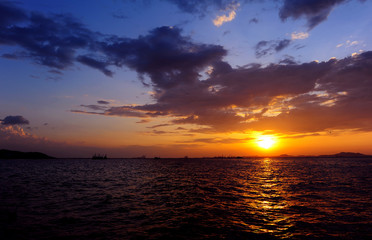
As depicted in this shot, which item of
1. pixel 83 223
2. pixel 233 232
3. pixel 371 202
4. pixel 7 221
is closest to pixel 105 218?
pixel 83 223

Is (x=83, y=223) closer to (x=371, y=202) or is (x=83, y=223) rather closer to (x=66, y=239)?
(x=66, y=239)

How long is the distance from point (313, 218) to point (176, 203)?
45.9 feet

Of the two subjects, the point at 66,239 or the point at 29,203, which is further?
the point at 29,203

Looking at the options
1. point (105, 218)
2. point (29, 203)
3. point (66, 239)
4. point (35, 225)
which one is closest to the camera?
point (66, 239)

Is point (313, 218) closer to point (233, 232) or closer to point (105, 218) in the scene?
point (233, 232)

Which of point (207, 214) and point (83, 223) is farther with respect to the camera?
point (207, 214)

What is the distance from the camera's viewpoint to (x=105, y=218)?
1861 centimetres

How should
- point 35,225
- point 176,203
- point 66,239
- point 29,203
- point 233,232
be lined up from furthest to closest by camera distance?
point 176,203
point 29,203
point 35,225
point 233,232
point 66,239

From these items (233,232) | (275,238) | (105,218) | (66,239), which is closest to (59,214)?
(105,218)

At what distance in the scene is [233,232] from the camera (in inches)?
611

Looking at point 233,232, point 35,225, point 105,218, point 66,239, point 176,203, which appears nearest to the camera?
point 66,239

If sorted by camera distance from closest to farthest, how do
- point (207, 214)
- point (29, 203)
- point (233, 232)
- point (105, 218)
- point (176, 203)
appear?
1. point (233, 232)
2. point (105, 218)
3. point (207, 214)
4. point (29, 203)
5. point (176, 203)

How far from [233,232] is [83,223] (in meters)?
11.7

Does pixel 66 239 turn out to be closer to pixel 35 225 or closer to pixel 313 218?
pixel 35 225
